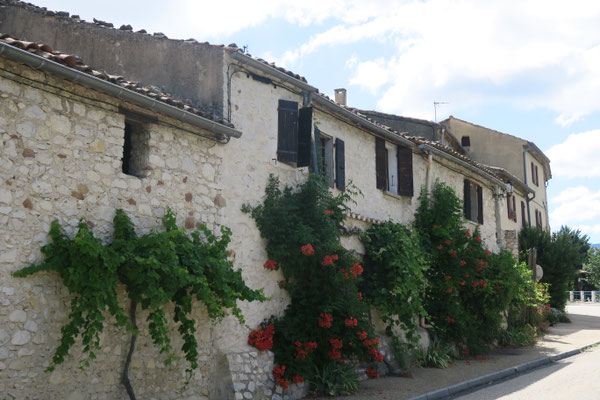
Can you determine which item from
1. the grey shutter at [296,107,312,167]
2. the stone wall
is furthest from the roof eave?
the grey shutter at [296,107,312,167]

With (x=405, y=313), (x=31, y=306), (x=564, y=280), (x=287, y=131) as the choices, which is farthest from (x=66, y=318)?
(x=564, y=280)

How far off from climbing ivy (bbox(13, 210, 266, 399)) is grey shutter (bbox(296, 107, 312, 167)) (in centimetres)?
255

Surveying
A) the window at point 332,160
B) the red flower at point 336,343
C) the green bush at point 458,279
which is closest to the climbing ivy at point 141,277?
the red flower at point 336,343

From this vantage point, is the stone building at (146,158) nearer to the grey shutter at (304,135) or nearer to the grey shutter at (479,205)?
the grey shutter at (304,135)

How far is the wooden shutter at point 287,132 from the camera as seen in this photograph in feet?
33.3

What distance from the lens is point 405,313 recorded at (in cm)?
1177

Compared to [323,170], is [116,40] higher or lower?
higher

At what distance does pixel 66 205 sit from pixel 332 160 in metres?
6.07

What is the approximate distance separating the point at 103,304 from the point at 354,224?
260 inches

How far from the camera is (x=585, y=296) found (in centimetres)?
4081

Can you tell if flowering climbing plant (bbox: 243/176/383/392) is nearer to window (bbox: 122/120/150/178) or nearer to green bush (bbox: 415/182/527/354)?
window (bbox: 122/120/150/178)

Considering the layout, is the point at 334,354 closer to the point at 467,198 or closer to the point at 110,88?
the point at 110,88

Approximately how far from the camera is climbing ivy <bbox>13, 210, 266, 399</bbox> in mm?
6328

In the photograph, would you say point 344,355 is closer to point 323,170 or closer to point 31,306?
point 323,170
